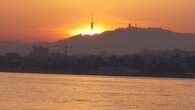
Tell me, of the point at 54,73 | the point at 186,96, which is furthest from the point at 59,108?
the point at 54,73

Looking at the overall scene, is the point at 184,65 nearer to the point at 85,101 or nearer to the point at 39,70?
the point at 39,70

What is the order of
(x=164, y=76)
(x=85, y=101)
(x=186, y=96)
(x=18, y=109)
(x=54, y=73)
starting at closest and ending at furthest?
(x=18, y=109) < (x=85, y=101) < (x=186, y=96) < (x=164, y=76) < (x=54, y=73)

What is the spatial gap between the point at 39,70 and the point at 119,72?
14.5 meters

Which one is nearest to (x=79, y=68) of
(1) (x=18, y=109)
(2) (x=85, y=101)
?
(2) (x=85, y=101)

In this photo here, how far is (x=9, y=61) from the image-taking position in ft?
506

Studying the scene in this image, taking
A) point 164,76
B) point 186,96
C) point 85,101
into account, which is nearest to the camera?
point 85,101

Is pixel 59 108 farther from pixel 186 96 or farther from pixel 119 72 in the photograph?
pixel 119 72

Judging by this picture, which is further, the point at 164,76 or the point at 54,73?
the point at 54,73

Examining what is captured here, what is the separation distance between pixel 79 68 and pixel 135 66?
918 cm

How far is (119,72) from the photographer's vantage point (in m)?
143

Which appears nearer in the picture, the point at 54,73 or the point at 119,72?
the point at 119,72

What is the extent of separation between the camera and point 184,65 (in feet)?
460

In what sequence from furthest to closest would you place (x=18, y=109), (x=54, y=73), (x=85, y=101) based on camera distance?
1. (x=54, y=73)
2. (x=85, y=101)
3. (x=18, y=109)

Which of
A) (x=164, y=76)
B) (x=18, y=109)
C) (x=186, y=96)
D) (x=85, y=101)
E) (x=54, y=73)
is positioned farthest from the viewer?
(x=54, y=73)
